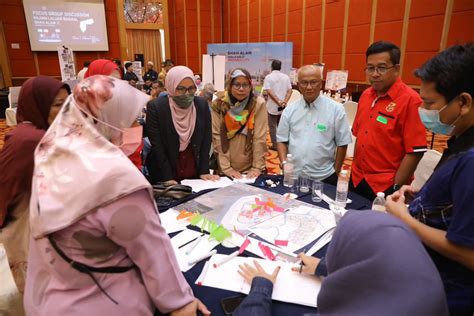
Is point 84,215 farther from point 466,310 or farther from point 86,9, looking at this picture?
point 86,9

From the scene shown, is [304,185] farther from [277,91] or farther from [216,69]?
[216,69]

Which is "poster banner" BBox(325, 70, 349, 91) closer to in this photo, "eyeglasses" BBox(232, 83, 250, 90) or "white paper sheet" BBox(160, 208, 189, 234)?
"eyeglasses" BBox(232, 83, 250, 90)

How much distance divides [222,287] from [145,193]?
49 cm

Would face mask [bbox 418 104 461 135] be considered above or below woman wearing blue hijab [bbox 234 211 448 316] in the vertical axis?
above

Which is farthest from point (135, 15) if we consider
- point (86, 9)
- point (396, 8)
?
point (396, 8)

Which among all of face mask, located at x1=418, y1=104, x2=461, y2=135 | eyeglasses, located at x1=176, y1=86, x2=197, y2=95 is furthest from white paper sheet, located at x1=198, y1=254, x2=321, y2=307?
eyeglasses, located at x1=176, y1=86, x2=197, y2=95

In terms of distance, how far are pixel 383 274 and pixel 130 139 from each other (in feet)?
2.74

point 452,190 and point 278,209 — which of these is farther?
point 278,209

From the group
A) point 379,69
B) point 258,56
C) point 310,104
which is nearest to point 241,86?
point 310,104

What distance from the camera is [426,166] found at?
2.03 m

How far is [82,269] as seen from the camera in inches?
31.7

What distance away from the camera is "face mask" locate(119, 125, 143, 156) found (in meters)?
0.97

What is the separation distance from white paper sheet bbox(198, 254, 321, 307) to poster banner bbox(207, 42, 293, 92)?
21.3 ft

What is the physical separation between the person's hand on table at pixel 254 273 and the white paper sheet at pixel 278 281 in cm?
2
